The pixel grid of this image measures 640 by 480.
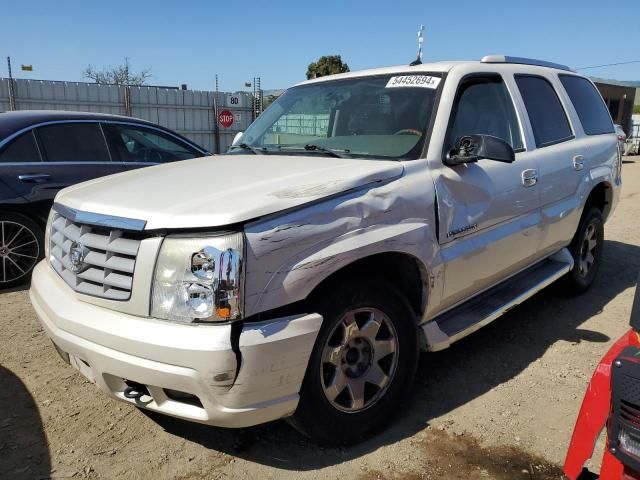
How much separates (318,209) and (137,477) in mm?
1569

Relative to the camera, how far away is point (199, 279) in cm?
221

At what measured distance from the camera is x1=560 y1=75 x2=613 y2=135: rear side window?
4848mm

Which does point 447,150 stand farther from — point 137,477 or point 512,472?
point 137,477

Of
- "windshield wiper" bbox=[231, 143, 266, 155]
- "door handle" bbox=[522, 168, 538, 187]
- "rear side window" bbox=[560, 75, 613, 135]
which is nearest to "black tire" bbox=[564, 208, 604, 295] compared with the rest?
"rear side window" bbox=[560, 75, 613, 135]

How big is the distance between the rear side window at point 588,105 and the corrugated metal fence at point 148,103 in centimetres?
1139

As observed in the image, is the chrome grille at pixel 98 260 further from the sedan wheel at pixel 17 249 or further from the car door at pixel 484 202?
the sedan wheel at pixel 17 249

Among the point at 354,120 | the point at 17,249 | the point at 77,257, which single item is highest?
the point at 354,120

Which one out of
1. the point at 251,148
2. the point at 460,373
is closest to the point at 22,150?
the point at 251,148

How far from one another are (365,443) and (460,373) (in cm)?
109

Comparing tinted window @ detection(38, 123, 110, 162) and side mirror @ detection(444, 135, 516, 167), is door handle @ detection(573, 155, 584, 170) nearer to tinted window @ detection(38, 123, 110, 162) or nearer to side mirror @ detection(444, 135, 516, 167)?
side mirror @ detection(444, 135, 516, 167)

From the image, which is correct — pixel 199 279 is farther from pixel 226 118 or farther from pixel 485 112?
pixel 226 118

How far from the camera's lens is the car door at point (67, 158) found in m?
5.34

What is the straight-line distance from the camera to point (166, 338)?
222cm

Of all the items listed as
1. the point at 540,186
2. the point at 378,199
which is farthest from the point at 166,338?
the point at 540,186
